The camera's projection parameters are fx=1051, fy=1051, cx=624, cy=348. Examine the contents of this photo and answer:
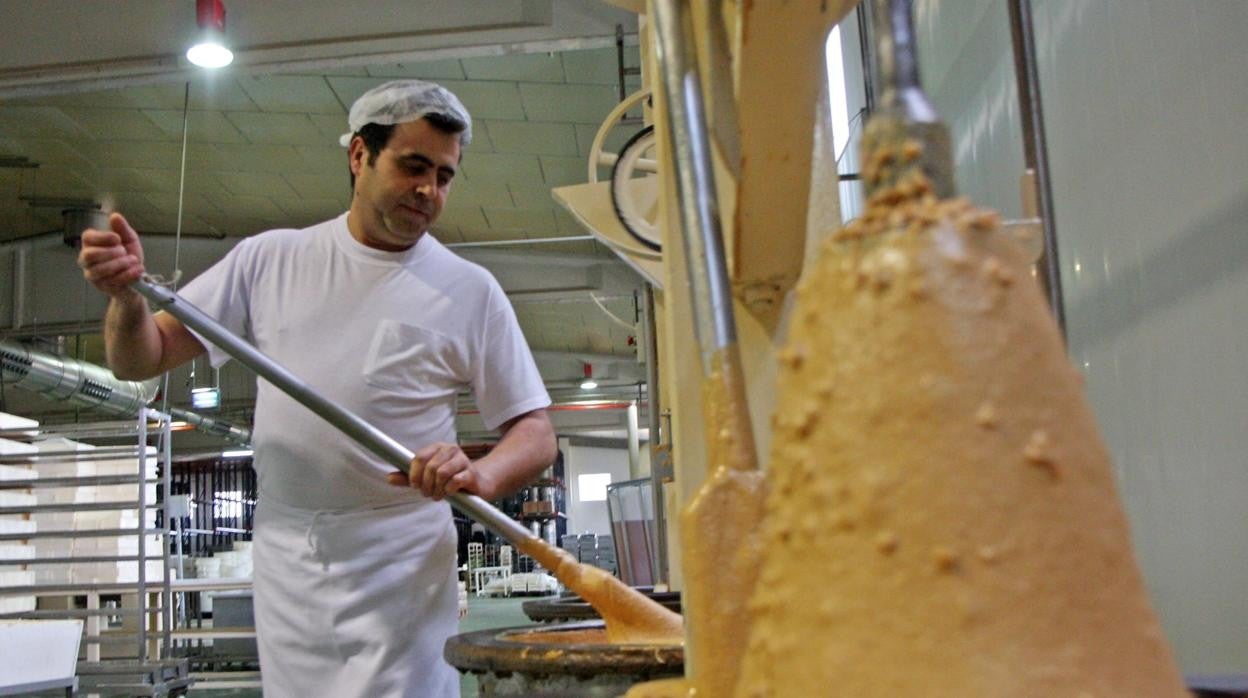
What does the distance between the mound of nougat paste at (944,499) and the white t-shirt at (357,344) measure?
1.47m

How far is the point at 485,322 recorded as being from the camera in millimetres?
1870

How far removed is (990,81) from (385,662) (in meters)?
1.56

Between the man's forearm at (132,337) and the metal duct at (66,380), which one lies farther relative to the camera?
the metal duct at (66,380)

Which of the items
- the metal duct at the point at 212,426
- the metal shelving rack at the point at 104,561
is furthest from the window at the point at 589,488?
the metal shelving rack at the point at 104,561

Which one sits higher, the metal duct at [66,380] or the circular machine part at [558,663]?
the metal duct at [66,380]

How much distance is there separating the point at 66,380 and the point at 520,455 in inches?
362

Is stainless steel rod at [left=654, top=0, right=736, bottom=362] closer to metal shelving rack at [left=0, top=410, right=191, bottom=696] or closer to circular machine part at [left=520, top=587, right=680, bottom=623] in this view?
circular machine part at [left=520, top=587, right=680, bottom=623]

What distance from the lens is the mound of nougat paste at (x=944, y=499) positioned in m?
0.30

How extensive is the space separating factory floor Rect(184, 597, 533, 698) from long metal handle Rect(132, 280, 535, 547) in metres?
1.93

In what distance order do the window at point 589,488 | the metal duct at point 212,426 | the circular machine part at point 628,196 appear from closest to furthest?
the circular machine part at point 628,196 < the metal duct at point 212,426 < the window at point 589,488

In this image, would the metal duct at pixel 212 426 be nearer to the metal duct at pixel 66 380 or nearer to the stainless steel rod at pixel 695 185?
the metal duct at pixel 66 380

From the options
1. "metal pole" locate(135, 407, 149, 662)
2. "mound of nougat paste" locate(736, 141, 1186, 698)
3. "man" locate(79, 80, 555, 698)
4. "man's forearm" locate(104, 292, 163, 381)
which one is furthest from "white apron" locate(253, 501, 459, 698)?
"metal pole" locate(135, 407, 149, 662)

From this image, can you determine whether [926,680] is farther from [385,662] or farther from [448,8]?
[448,8]

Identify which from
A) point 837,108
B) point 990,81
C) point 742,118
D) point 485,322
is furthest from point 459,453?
point 837,108
